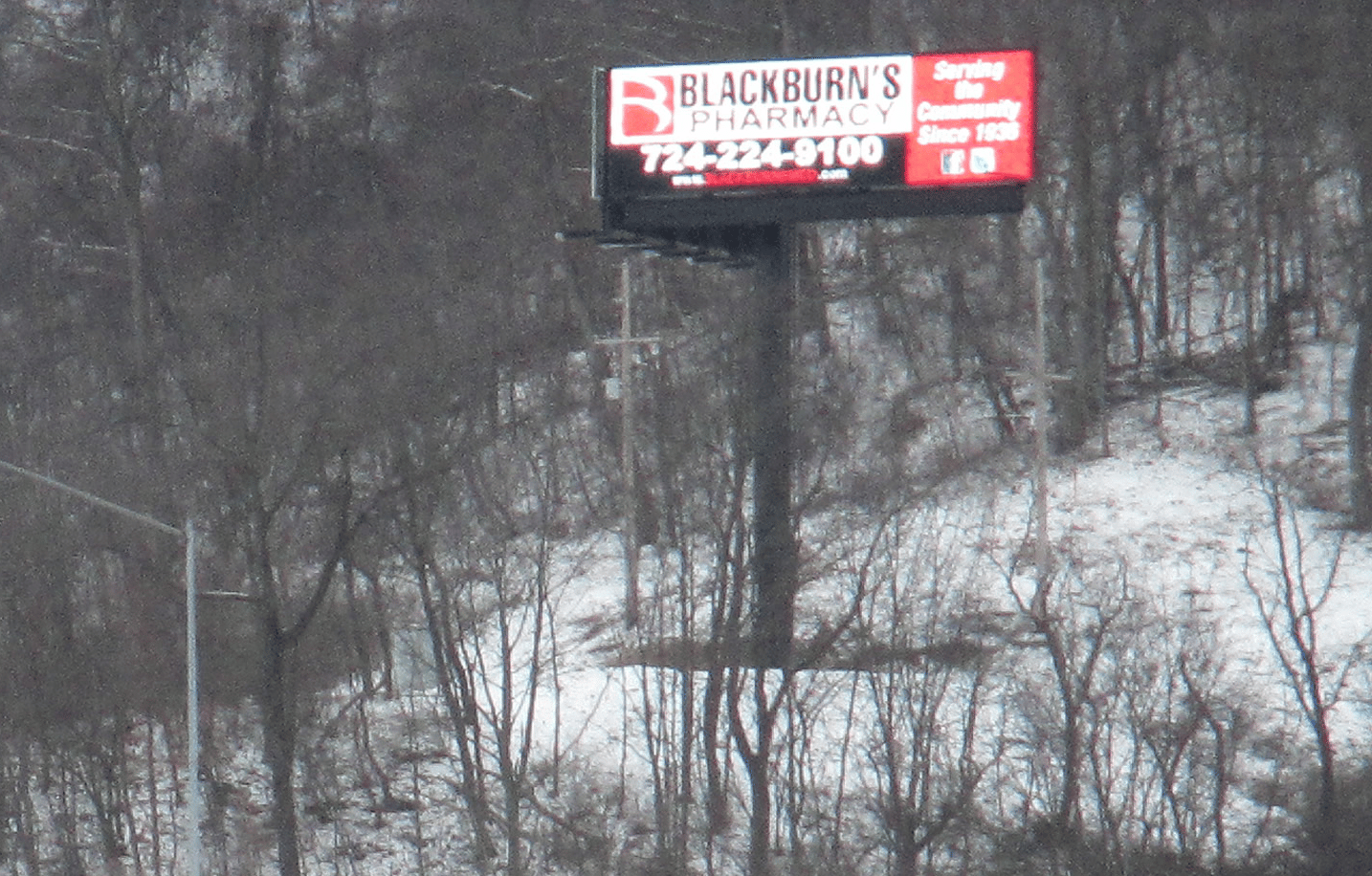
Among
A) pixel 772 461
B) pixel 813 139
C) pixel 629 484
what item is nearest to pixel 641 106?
pixel 813 139

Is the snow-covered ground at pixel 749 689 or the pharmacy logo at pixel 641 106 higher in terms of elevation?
the pharmacy logo at pixel 641 106

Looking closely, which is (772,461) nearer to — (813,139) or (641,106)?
(813,139)

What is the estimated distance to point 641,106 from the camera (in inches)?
1065

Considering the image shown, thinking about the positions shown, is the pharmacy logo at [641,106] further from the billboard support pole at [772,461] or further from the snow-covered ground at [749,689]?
the snow-covered ground at [749,689]

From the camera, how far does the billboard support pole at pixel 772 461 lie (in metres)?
27.5

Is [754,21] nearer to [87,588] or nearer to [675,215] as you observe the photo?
[675,215]

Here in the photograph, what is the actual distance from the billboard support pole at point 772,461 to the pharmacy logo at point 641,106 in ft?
7.63

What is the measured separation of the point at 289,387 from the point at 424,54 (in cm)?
1939

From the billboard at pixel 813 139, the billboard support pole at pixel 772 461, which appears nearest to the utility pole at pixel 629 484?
the billboard support pole at pixel 772 461

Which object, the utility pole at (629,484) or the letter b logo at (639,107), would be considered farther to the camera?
the utility pole at (629,484)

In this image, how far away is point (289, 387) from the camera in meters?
28.5

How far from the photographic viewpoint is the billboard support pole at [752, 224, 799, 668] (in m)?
27.5

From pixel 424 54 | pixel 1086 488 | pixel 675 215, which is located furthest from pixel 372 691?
pixel 424 54

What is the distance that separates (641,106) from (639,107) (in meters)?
0.03
